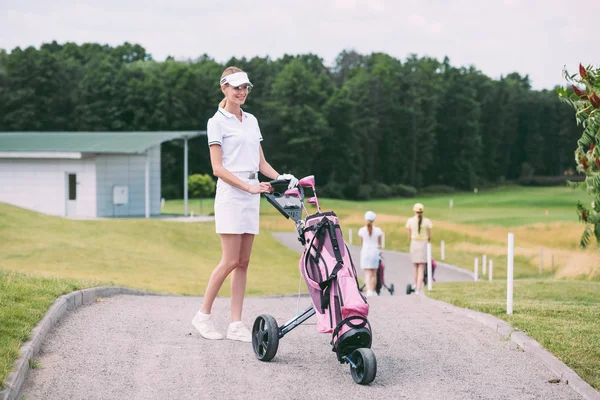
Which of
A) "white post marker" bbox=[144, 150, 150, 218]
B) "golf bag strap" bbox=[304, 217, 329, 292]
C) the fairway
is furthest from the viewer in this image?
"white post marker" bbox=[144, 150, 150, 218]

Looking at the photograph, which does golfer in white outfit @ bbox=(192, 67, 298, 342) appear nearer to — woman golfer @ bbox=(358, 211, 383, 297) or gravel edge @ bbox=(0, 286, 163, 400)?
gravel edge @ bbox=(0, 286, 163, 400)

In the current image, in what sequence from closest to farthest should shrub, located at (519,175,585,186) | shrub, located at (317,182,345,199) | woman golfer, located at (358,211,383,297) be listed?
woman golfer, located at (358,211,383,297) → shrub, located at (317,182,345,199) → shrub, located at (519,175,585,186)

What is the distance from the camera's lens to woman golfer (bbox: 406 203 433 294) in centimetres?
1758

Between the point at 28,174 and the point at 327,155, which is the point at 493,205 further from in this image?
the point at 28,174

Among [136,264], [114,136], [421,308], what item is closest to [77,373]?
[421,308]

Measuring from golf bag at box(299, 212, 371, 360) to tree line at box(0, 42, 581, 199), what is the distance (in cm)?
8642

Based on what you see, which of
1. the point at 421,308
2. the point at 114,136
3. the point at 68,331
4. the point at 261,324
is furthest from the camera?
the point at 114,136

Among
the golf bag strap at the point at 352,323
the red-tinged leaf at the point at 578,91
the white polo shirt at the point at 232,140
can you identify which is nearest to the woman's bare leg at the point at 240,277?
the white polo shirt at the point at 232,140

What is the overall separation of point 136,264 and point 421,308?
13683 mm

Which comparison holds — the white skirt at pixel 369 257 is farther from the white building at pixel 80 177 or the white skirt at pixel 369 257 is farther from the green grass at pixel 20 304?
the white building at pixel 80 177

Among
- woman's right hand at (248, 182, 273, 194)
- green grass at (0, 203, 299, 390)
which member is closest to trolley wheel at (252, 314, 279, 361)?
woman's right hand at (248, 182, 273, 194)

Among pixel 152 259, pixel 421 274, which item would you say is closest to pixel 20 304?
pixel 421 274

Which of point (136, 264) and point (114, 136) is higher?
point (114, 136)

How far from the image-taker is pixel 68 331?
342 inches
